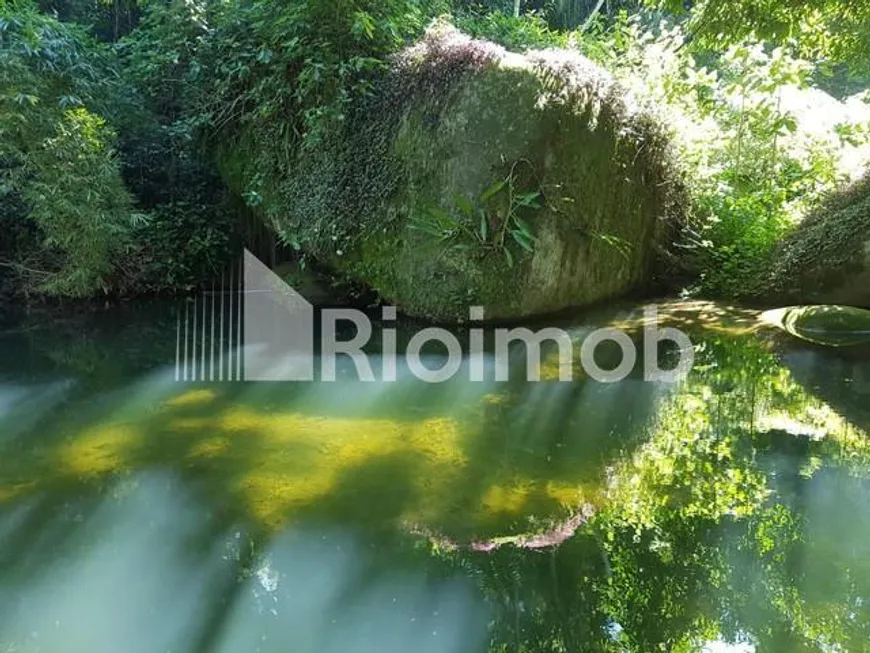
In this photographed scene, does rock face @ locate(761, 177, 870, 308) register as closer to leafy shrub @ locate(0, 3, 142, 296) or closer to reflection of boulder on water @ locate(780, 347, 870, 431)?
reflection of boulder on water @ locate(780, 347, 870, 431)

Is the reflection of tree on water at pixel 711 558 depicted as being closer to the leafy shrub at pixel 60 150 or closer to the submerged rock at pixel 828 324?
the submerged rock at pixel 828 324

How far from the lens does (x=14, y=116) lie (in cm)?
609

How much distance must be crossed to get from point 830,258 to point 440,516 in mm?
4832

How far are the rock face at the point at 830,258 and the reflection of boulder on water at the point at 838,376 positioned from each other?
3.85 feet

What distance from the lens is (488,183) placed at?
19.2 feet

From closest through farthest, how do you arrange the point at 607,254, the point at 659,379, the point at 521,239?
the point at 659,379 < the point at 521,239 < the point at 607,254

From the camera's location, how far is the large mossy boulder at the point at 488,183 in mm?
5887

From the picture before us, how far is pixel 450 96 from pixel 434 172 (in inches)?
26.3

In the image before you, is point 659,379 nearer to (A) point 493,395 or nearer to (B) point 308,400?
(A) point 493,395

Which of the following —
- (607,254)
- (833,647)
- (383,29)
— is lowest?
(833,647)

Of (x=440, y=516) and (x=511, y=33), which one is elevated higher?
(x=511, y=33)

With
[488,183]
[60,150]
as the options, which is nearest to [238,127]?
[60,150]

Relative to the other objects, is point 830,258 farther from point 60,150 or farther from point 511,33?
point 60,150

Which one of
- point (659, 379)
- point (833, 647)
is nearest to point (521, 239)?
point (659, 379)
